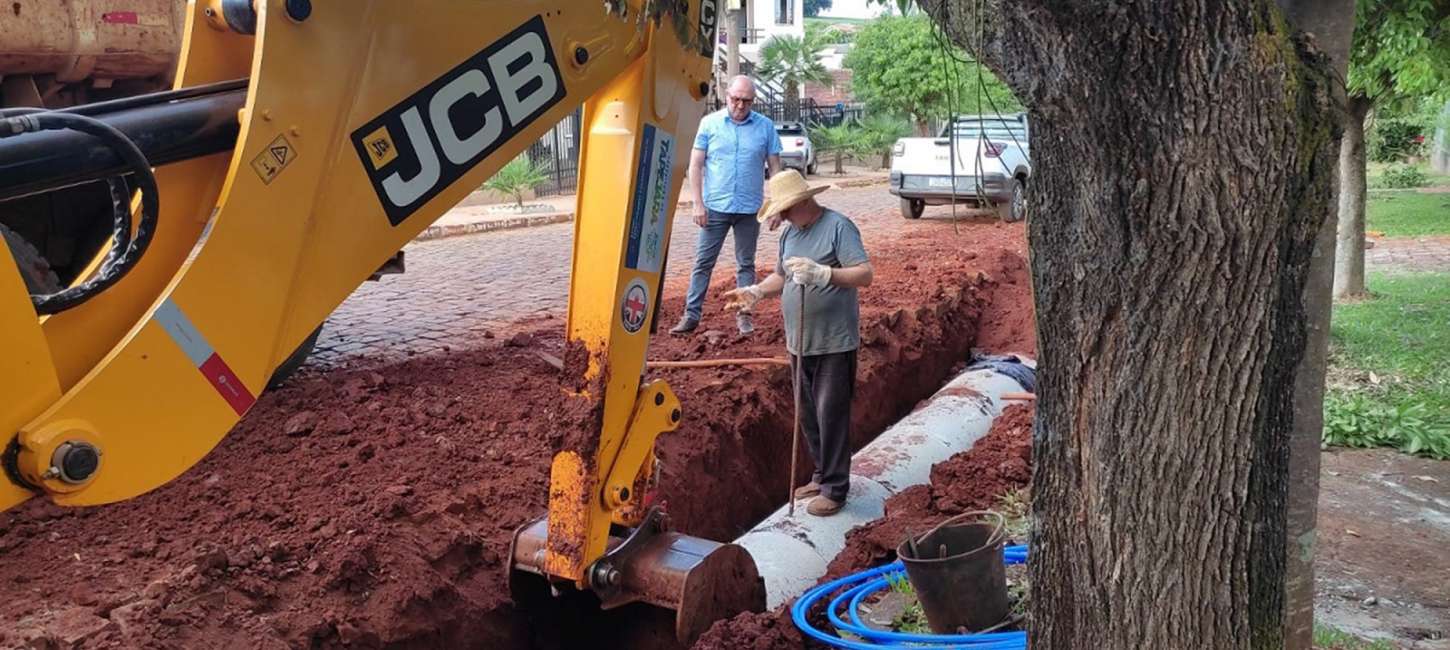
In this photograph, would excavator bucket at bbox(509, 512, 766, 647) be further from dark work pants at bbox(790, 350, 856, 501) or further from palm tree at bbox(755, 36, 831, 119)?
palm tree at bbox(755, 36, 831, 119)

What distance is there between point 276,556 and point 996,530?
9.87 ft

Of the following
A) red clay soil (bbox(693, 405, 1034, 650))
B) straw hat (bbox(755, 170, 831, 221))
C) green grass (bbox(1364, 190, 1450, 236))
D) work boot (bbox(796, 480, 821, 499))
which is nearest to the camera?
red clay soil (bbox(693, 405, 1034, 650))

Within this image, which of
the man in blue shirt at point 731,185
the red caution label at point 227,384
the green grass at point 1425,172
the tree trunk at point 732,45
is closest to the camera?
the red caution label at point 227,384

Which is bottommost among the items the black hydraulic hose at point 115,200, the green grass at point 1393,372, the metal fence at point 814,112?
the green grass at point 1393,372

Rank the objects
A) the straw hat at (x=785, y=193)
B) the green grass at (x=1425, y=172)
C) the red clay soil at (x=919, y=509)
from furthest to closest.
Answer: the green grass at (x=1425, y=172) < the straw hat at (x=785, y=193) < the red clay soil at (x=919, y=509)

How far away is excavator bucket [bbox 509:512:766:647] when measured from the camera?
4133 mm

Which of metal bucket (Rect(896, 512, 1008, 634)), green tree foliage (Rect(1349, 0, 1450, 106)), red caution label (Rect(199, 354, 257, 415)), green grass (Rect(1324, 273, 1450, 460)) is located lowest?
metal bucket (Rect(896, 512, 1008, 634))

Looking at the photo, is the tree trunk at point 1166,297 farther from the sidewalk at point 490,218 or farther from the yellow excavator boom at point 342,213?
the sidewalk at point 490,218

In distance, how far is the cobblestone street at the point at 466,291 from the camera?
8.59m

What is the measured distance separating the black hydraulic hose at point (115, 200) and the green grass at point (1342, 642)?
4.20 metres

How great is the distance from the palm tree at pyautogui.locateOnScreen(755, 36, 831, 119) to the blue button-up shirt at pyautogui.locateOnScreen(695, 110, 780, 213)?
95.9 feet

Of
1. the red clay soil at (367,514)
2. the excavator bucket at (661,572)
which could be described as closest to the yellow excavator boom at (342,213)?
the excavator bucket at (661,572)

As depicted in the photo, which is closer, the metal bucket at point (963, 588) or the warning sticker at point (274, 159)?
the warning sticker at point (274, 159)

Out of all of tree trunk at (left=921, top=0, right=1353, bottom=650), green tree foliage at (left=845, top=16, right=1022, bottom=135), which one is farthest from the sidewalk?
green tree foliage at (left=845, top=16, right=1022, bottom=135)
